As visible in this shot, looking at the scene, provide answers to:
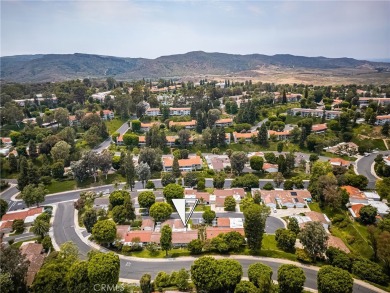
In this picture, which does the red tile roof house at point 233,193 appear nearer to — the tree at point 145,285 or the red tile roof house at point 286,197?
the red tile roof house at point 286,197

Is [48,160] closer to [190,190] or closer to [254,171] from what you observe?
[190,190]

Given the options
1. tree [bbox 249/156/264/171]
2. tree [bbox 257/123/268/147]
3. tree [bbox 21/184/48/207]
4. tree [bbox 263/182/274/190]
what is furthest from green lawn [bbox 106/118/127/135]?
tree [bbox 263/182/274/190]

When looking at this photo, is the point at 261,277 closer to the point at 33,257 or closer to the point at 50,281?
the point at 50,281

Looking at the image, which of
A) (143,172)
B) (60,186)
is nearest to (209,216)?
(143,172)

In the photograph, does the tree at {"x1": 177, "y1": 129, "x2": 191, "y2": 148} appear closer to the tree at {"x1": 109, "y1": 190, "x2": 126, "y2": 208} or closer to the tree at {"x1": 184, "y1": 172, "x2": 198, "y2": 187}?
the tree at {"x1": 184, "y1": 172, "x2": 198, "y2": 187}

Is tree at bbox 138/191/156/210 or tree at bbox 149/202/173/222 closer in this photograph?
tree at bbox 149/202/173/222

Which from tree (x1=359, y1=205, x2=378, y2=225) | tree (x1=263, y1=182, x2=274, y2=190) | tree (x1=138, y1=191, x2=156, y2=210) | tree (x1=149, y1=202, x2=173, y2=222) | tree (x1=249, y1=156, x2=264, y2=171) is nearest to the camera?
tree (x1=359, y1=205, x2=378, y2=225)
